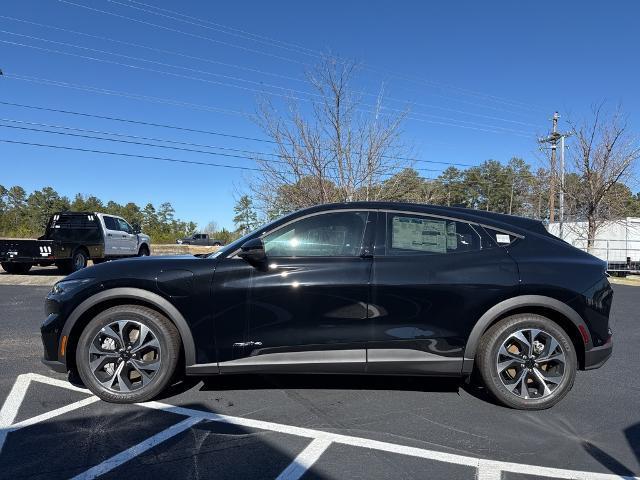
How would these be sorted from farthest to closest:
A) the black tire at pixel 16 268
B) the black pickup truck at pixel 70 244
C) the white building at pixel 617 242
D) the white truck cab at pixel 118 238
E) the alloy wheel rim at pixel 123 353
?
1. the white building at pixel 617 242
2. the white truck cab at pixel 118 238
3. the black tire at pixel 16 268
4. the black pickup truck at pixel 70 244
5. the alloy wheel rim at pixel 123 353

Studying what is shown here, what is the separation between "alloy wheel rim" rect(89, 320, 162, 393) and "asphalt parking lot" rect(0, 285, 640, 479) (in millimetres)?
200

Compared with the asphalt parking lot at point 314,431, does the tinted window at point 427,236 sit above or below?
above

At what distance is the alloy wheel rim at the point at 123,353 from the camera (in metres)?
3.69

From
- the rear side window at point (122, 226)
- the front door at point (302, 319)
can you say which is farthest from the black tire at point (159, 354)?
the rear side window at point (122, 226)

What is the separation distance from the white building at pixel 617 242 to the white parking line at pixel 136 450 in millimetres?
22423

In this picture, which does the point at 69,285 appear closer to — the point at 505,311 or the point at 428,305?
the point at 428,305

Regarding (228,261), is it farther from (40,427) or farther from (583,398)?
(583,398)

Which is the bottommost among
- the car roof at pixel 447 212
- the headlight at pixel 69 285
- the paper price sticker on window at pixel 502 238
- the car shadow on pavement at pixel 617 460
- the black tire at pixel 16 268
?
the car shadow on pavement at pixel 617 460

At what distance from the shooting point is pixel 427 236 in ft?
12.7

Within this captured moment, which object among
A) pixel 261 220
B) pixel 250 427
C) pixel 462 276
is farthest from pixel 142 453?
pixel 261 220

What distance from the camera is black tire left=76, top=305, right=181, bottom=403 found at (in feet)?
12.0

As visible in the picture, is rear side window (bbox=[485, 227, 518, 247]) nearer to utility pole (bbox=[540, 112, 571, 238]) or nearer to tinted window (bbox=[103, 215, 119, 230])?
tinted window (bbox=[103, 215, 119, 230])

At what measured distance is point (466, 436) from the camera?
127 inches

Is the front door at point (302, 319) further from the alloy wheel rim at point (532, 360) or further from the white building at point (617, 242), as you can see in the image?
the white building at point (617, 242)
